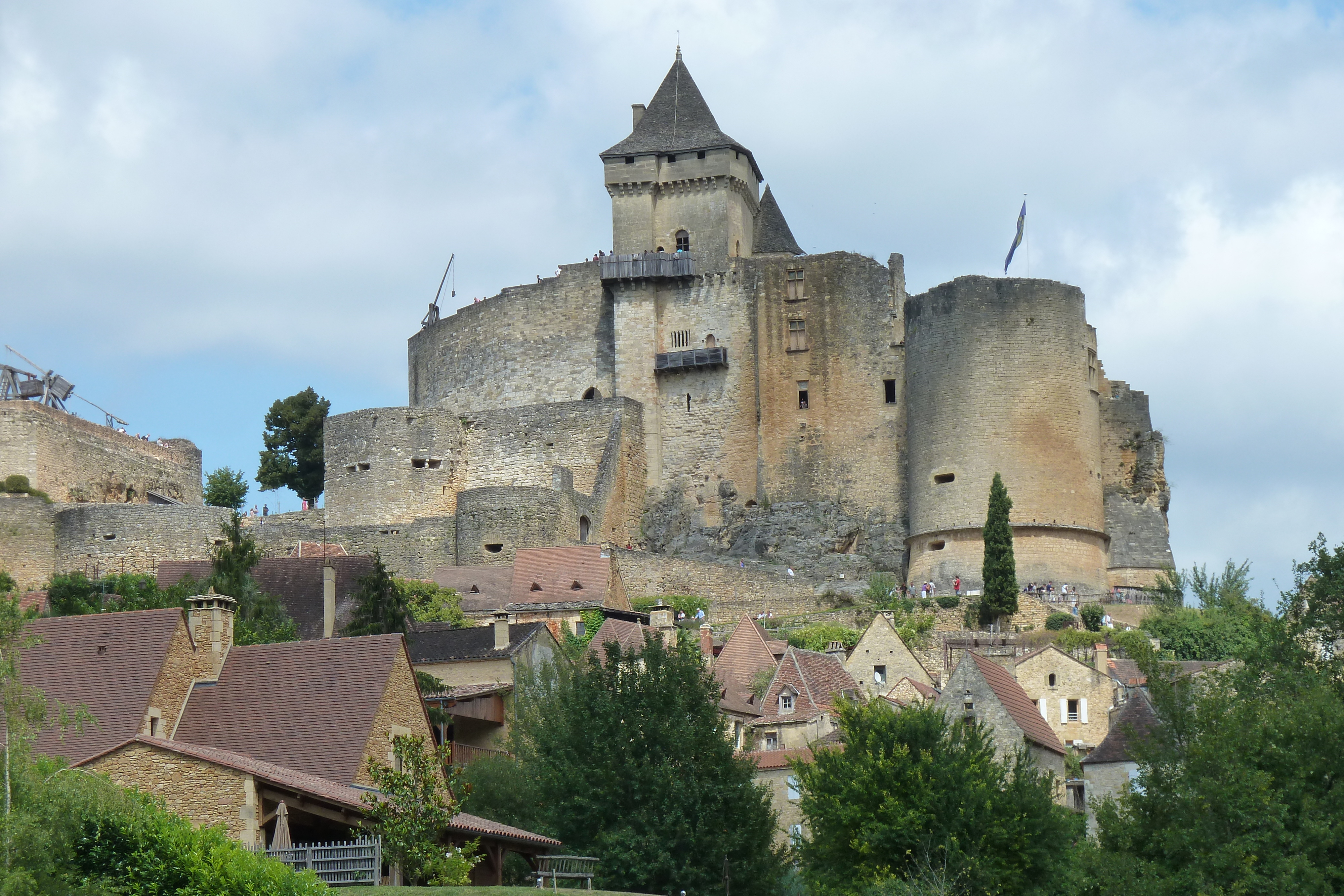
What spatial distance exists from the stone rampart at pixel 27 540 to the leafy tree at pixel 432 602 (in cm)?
1030

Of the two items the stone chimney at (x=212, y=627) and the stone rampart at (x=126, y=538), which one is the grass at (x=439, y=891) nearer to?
the stone chimney at (x=212, y=627)

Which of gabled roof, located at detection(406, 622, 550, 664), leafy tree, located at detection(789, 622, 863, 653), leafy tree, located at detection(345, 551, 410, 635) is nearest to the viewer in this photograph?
gabled roof, located at detection(406, 622, 550, 664)

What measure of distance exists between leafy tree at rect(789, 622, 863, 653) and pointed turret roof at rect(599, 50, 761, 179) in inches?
766

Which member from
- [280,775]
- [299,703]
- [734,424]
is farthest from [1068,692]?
[280,775]

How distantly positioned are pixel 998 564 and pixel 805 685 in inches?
490

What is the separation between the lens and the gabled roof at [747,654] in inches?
1998

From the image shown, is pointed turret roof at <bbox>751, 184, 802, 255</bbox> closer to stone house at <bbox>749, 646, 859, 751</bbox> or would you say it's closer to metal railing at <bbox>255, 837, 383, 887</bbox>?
stone house at <bbox>749, 646, 859, 751</bbox>

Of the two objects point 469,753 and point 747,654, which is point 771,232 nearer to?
point 747,654

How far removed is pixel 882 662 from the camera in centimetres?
5119

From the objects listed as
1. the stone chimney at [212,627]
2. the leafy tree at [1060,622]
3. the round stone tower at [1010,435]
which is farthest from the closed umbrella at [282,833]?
the round stone tower at [1010,435]

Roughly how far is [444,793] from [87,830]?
8.69 metres

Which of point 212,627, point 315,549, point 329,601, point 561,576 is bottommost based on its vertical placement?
point 212,627

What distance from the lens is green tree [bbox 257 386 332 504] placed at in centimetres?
8150

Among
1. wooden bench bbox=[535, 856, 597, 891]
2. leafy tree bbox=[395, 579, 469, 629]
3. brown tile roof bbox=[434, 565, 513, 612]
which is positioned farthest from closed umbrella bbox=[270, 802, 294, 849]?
brown tile roof bbox=[434, 565, 513, 612]
